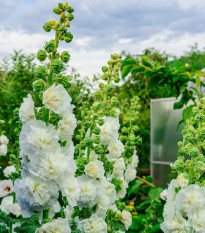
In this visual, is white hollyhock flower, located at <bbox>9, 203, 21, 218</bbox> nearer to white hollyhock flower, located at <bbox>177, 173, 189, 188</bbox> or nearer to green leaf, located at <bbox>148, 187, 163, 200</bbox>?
white hollyhock flower, located at <bbox>177, 173, 189, 188</bbox>

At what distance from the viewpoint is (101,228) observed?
49.4 inches

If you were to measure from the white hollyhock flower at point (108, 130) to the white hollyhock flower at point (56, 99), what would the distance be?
1.07 feet

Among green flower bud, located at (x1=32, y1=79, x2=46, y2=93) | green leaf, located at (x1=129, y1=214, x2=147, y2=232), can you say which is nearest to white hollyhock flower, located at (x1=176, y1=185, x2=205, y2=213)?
green flower bud, located at (x1=32, y1=79, x2=46, y2=93)

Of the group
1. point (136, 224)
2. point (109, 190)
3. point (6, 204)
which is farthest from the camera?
point (136, 224)

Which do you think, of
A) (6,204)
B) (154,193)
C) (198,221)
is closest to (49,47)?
(198,221)

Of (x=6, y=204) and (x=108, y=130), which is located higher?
(x=108, y=130)

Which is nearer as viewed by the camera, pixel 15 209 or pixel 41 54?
pixel 41 54

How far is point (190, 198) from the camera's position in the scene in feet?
4.04

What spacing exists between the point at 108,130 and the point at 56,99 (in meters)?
0.40

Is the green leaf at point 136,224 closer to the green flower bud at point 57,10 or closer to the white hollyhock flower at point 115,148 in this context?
the white hollyhock flower at point 115,148

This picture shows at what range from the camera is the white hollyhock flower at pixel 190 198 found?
48.5 inches

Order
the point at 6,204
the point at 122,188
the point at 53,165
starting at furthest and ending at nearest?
the point at 6,204, the point at 122,188, the point at 53,165

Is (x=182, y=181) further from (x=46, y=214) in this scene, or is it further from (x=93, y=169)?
(x=46, y=214)

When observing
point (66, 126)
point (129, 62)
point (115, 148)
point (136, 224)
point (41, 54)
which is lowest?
point (136, 224)
